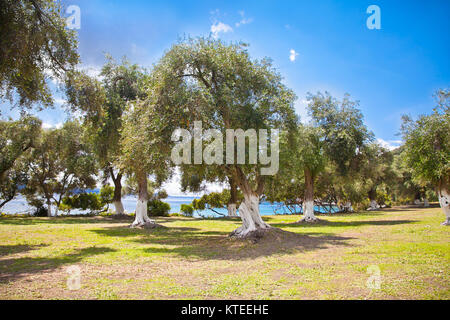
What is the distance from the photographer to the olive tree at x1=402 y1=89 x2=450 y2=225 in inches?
645

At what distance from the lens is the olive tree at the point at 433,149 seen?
16375 millimetres

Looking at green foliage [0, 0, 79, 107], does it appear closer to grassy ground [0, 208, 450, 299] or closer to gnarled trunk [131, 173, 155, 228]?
grassy ground [0, 208, 450, 299]

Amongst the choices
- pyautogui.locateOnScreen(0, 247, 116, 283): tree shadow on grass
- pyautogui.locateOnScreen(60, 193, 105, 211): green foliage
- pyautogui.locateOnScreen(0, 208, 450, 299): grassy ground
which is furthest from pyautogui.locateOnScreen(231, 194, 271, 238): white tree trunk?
pyautogui.locateOnScreen(60, 193, 105, 211): green foliage

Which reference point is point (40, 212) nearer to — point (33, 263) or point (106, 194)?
point (106, 194)

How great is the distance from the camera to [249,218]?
13352mm

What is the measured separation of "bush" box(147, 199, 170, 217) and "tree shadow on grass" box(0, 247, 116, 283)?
27661mm

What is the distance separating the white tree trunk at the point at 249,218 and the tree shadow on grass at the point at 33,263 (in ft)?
20.8

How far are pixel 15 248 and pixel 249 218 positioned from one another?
1023cm

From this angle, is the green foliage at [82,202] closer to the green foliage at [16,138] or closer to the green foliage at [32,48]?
the green foliage at [16,138]

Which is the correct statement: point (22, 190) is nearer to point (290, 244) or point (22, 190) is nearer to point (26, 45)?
point (26, 45)

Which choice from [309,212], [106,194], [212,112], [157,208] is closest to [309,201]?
[309,212]

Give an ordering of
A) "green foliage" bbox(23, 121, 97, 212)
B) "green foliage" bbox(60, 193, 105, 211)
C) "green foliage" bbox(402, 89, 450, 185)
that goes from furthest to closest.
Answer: "green foliage" bbox(60, 193, 105, 211), "green foliage" bbox(23, 121, 97, 212), "green foliage" bbox(402, 89, 450, 185)

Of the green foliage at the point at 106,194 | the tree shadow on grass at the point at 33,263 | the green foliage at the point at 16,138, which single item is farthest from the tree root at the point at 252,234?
the green foliage at the point at 106,194

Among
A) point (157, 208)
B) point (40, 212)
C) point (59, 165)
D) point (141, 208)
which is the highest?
point (59, 165)
